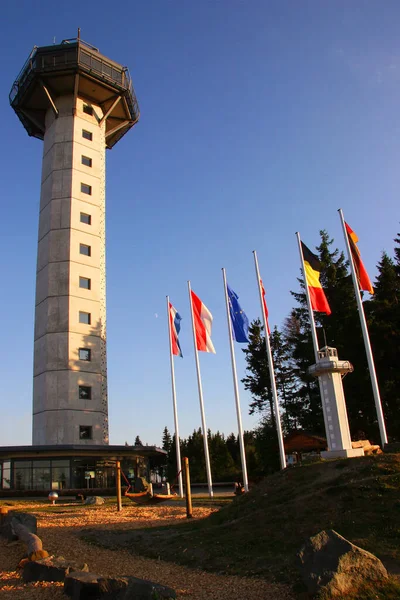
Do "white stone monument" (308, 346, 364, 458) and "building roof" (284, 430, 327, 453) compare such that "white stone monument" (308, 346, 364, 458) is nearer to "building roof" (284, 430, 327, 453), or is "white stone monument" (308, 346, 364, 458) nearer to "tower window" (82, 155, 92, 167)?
"building roof" (284, 430, 327, 453)

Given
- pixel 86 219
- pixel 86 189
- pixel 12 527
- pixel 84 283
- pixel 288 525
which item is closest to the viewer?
pixel 288 525

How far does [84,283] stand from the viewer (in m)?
48.8

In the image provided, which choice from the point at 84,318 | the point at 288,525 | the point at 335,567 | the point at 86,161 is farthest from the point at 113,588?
the point at 86,161

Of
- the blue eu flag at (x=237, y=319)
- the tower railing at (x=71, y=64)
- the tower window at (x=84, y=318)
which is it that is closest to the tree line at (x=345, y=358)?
the blue eu flag at (x=237, y=319)

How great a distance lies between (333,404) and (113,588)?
15.3 metres

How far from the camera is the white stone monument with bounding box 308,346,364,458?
813 inches

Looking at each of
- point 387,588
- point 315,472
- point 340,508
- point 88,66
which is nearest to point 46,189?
point 88,66

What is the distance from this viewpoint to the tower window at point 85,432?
4447 cm

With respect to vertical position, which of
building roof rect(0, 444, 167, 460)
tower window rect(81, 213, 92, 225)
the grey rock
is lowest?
the grey rock

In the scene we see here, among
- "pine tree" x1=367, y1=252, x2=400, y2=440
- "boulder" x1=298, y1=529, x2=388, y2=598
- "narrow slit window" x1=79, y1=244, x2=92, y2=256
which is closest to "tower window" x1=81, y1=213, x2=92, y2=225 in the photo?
"narrow slit window" x1=79, y1=244, x2=92, y2=256

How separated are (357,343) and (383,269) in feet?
28.4

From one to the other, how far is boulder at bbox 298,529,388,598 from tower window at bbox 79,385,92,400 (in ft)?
129

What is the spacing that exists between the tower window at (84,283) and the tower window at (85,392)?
31.4 feet

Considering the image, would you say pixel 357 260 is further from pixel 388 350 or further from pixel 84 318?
pixel 84 318
